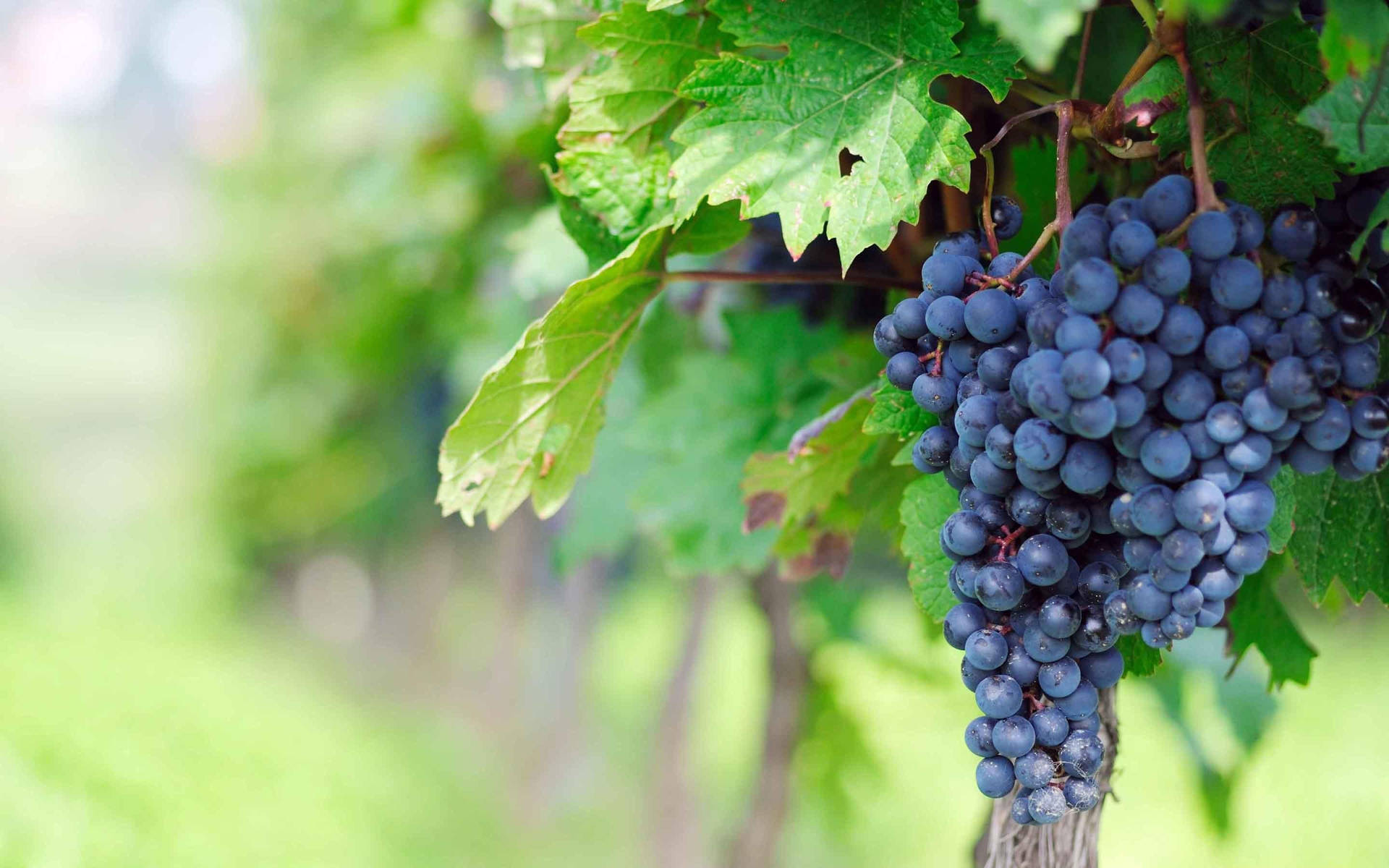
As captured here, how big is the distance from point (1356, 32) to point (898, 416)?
0.35m

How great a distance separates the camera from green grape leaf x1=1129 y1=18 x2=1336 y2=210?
0.65m

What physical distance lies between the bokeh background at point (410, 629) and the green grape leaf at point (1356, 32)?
0.62 metres

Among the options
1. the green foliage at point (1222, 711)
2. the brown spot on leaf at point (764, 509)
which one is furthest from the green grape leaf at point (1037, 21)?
the green foliage at point (1222, 711)

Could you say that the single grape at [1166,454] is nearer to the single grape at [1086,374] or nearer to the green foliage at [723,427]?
the single grape at [1086,374]

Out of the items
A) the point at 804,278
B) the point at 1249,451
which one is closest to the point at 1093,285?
the point at 1249,451

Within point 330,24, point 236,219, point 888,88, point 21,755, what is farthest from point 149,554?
point 888,88

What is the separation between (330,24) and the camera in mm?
4707

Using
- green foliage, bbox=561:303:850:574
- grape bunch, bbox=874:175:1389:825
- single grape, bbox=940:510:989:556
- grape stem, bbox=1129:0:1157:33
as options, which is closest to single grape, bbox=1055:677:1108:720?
grape bunch, bbox=874:175:1389:825

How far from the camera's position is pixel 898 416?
0.73 metres

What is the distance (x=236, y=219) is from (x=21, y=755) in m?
4.62

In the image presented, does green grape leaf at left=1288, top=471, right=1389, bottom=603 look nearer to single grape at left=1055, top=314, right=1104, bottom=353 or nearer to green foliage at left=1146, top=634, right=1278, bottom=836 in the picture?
single grape at left=1055, top=314, right=1104, bottom=353

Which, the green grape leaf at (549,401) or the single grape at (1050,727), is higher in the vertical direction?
the green grape leaf at (549,401)

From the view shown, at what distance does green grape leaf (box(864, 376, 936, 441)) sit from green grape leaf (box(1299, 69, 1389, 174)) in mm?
295

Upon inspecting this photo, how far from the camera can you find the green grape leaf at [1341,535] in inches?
29.5
